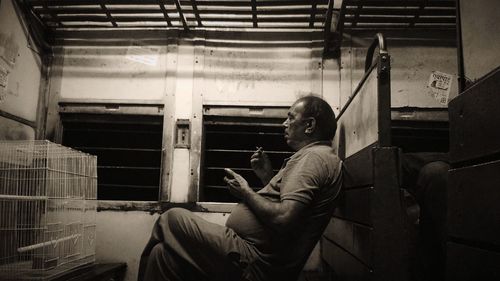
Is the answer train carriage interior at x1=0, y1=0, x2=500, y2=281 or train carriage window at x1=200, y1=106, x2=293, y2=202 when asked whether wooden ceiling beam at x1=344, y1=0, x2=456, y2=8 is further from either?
train carriage window at x1=200, y1=106, x2=293, y2=202

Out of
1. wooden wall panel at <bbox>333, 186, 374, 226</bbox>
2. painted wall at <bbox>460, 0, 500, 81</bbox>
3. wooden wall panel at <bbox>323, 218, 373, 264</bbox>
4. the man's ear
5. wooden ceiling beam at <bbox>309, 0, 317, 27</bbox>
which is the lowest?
wooden wall panel at <bbox>323, 218, 373, 264</bbox>

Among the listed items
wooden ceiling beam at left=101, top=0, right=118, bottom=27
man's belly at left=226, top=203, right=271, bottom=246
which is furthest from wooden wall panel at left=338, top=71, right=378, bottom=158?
wooden ceiling beam at left=101, top=0, right=118, bottom=27

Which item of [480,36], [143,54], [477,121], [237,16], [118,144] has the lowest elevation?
[477,121]

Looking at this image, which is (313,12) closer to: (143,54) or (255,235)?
(143,54)

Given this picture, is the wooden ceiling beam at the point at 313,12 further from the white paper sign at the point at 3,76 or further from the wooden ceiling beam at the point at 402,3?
the white paper sign at the point at 3,76

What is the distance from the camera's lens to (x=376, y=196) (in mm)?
1994

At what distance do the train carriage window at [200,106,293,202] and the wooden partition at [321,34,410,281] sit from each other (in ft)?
5.87

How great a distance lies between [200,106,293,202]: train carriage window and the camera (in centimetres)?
415

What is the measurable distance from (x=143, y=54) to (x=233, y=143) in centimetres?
149

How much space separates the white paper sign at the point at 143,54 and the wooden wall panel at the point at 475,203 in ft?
11.2

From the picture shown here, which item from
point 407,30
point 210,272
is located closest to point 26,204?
point 210,272

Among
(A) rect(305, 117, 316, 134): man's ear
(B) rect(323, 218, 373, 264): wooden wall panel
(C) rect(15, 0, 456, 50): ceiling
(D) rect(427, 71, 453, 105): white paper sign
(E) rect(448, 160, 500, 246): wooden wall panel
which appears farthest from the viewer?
(D) rect(427, 71, 453, 105): white paper sign

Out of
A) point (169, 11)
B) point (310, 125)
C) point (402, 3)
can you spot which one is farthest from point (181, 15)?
point (402, 3)

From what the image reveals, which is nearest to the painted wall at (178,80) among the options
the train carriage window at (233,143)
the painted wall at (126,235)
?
the painted wall at (126,235)
